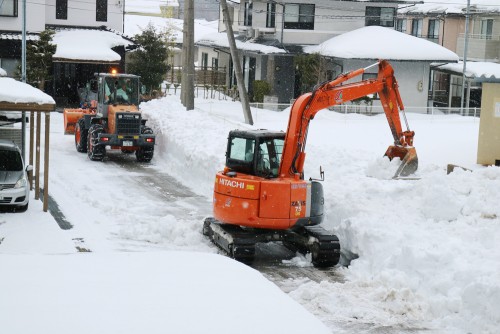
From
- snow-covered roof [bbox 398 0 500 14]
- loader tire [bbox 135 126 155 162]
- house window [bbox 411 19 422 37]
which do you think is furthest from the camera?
house window [bbox 411 19 422 37]

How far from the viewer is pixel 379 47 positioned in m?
45.7

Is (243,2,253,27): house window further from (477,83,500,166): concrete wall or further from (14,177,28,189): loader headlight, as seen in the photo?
(14,177,28,189): loader headlight

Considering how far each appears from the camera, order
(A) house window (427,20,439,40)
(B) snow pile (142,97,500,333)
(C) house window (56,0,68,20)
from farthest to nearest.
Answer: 1. (A) house window (427,20,439,40)
2. (C) house window (56,0,68,20)
3. (B) snow pile (142,97,500,333)

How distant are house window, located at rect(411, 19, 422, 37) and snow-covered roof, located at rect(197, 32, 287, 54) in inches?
596

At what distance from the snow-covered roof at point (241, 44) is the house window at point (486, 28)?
14.5m

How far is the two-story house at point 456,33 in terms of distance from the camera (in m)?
52.0

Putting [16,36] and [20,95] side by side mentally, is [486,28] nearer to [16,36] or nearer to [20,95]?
[16,36]

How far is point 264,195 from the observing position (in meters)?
15.6

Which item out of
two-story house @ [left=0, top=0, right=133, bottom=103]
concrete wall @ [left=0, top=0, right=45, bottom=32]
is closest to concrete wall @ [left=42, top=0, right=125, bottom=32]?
two-story house @ [left=0, top=0, right=133, bottom=103]

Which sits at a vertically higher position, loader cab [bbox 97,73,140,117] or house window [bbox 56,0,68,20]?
house window [bbox 56,0,68,20]

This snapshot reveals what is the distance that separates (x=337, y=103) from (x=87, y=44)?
30.3m

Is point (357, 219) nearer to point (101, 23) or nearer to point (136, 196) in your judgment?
point (136, 196)

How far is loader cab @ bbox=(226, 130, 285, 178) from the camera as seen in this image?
1619 centimetres

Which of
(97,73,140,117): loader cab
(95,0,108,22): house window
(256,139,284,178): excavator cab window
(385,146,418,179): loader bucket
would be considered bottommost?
(385,146,418,179): loader bucket
